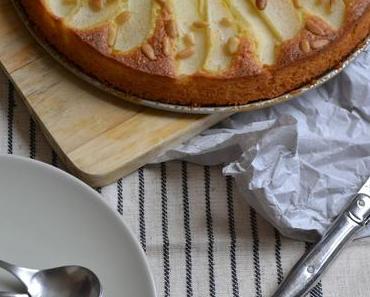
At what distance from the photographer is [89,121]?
1521mm

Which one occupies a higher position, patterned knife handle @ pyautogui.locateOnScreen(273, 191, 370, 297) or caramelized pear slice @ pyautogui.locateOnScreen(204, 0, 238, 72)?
caramelized pear slice @ pyautogui.locateOnScreen(204, 0, 238, 72)

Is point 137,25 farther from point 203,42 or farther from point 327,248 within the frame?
point 327,248

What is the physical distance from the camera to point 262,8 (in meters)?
1.55

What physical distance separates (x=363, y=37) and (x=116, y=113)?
522 millimetres

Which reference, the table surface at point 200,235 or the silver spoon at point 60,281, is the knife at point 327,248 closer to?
the table surface at point 200,235

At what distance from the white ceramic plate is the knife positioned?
0.27 metres

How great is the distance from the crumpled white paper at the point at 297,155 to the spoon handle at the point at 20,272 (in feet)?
1.18

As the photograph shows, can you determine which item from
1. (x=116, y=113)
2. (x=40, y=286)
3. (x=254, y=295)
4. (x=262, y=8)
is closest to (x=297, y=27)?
(x=262, y=8)

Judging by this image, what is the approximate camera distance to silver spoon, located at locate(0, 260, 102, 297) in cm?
134

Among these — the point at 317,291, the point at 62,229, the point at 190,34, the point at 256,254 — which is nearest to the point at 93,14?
the point at 190,34

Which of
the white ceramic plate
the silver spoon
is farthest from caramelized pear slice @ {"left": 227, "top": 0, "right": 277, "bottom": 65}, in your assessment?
the silver spoon

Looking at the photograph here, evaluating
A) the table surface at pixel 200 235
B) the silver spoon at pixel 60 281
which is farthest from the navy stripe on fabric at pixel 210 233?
the silver spoon at pixel 60 281

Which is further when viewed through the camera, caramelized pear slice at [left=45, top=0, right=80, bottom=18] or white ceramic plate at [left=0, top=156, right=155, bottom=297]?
caramelized pear slice at [left=45, top=0, right=80, bottom=18]

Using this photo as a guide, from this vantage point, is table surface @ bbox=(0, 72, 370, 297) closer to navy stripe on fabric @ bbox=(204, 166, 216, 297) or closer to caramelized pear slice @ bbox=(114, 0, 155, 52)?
navy stripe on fabric @ bbox=(204, 166, 216, 297)
